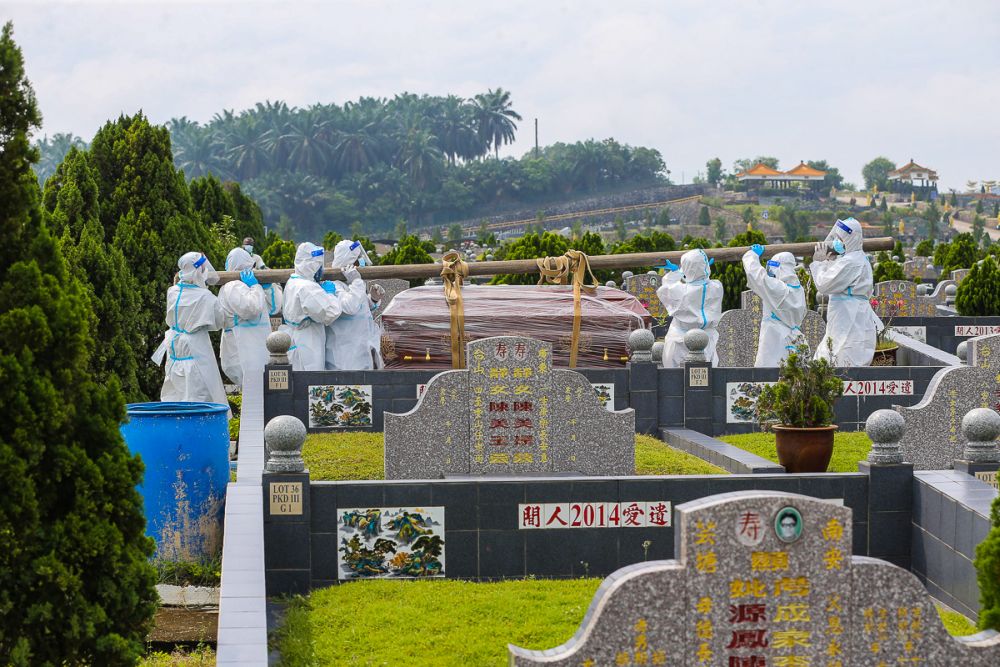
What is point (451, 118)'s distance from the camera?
113m

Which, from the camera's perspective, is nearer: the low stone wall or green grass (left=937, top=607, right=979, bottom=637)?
green grass (left=937, top=607, right=979, bottom=637)

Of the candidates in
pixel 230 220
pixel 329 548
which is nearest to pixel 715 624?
pixel 329 548

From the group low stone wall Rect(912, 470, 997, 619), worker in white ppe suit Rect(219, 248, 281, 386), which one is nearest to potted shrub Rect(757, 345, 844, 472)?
low stone wall Rect(912, 470, 997, 619)

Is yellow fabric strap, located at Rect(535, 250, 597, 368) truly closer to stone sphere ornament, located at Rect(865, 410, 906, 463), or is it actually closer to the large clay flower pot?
the large clay flower pot

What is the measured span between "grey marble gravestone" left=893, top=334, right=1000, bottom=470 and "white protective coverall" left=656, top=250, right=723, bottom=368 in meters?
4.14

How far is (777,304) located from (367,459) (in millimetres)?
5338

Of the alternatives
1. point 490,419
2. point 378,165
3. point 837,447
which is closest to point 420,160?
point 378,165

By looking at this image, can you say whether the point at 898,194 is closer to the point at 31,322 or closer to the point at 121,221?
the point at 121,221

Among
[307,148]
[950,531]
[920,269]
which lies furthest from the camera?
[307,148]

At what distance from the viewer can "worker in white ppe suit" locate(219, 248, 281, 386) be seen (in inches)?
557

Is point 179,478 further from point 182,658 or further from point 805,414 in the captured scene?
point 805,414

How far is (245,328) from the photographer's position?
47.2 feet

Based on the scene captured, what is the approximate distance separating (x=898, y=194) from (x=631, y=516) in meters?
106

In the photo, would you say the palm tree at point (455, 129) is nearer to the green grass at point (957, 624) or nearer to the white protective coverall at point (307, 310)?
the white protective coverall at point (307, 310)
